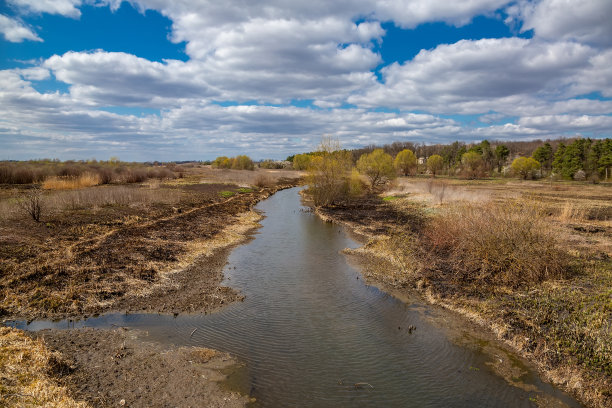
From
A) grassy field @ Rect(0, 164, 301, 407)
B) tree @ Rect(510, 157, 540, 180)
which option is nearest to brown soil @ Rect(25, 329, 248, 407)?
grassy field @ Rect(0, 164, 301, 407)

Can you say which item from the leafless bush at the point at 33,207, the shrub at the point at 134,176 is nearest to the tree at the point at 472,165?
the shrub at the point at 134,176

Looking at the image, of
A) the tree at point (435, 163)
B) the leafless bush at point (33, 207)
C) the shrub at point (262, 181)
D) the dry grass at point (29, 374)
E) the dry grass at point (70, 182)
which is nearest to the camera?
the dry grass at point (29, 374)

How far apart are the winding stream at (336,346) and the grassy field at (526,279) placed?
91 cm

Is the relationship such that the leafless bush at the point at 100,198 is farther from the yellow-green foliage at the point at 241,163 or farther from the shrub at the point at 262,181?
the yellow-green foliage at the point at 241,163

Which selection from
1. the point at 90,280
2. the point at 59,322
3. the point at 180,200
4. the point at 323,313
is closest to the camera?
the point at 59,322

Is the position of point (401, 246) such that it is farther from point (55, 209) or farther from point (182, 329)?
point (55, 209)

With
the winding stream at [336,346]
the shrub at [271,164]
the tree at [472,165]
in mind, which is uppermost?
the shrub at [271,164]

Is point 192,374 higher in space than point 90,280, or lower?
lower

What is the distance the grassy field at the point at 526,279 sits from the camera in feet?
25.2

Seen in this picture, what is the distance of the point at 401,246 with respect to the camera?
18.2 meters

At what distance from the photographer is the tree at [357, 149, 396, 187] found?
167 feet

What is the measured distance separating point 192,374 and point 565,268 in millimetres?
13224

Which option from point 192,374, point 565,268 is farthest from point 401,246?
point 192,374

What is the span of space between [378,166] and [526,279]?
1590 inches
